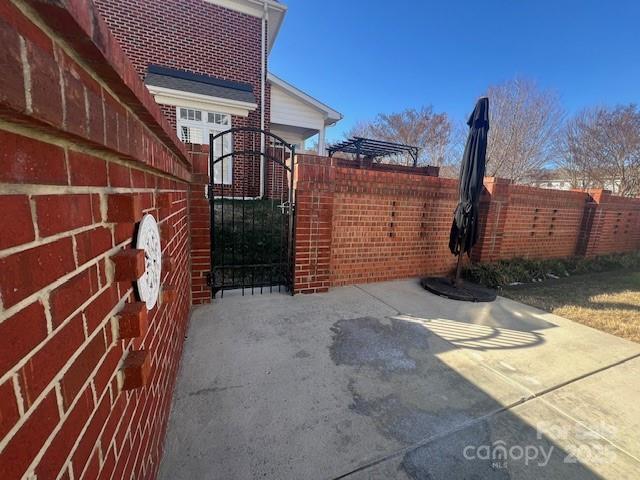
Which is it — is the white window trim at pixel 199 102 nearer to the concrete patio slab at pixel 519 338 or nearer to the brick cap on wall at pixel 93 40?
the concrete patio slab at pixel 519 338

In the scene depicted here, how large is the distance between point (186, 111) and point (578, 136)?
Answer: 1965 centimetres

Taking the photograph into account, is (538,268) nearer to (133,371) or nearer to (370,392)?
(370,392)

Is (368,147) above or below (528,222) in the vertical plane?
above

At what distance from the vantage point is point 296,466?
1.63 metres

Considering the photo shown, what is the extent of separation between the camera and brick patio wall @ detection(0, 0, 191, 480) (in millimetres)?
464

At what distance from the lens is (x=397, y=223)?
196 inches

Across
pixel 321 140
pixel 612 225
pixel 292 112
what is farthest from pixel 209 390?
pixel 612 225

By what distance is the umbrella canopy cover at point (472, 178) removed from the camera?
4219mm

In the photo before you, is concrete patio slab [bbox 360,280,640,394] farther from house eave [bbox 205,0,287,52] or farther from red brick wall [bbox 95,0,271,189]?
house eave [bbox 205,0,287,52]

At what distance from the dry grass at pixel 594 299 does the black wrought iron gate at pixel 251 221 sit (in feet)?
12.7

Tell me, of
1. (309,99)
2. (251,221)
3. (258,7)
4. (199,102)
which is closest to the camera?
(251,221)

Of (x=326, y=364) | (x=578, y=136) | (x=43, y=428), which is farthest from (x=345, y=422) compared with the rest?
(x=578, y=136)

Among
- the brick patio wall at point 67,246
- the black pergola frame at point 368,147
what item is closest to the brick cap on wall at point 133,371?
the brick patio wall at point 67,246

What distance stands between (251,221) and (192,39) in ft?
19.0
